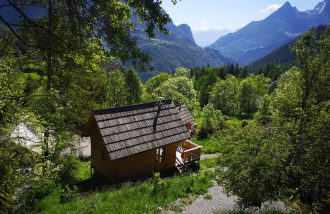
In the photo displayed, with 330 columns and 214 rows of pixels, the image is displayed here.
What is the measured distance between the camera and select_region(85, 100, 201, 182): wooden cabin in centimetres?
1895

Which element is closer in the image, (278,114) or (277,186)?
(277,186)

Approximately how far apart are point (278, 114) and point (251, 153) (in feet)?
12.6

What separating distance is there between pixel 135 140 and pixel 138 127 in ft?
3.82

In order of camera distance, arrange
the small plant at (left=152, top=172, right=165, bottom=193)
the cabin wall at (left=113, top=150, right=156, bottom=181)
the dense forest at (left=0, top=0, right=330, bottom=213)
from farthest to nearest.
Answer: the cabin wall at (left=113, top=150, right=156, bottom=181) → the small plant at (left=152, top=172, right=165, bottom=193) → the dense forest at (left=0, top=0, right=330, bottom=213)

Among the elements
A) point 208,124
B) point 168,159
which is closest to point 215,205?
point 168,159

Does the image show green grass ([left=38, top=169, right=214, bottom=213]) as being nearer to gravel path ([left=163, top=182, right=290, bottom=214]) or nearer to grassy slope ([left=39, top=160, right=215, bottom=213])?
grassy slope ([left=39, top=160, right=215, bottom=213])

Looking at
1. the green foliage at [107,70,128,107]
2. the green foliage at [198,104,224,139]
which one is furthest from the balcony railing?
the green foliage at [107,70,128,107]

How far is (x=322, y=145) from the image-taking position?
9.56 meters

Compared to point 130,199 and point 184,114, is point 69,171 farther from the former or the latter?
point 184,114

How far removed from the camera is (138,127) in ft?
67.2

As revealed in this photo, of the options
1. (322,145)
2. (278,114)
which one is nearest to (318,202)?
(322,145)

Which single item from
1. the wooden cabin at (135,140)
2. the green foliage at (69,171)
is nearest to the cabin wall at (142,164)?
the wooden cabin at (135,140)

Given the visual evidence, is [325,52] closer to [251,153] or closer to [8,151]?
[251,153]

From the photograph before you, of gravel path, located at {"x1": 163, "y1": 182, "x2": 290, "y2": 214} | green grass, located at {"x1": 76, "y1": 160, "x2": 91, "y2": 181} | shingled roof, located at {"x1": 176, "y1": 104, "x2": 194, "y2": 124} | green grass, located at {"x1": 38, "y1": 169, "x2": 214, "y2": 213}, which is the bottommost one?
green grass, located at {"x1": 76, "y1": 160, "x2": 91, "y2": 181}
